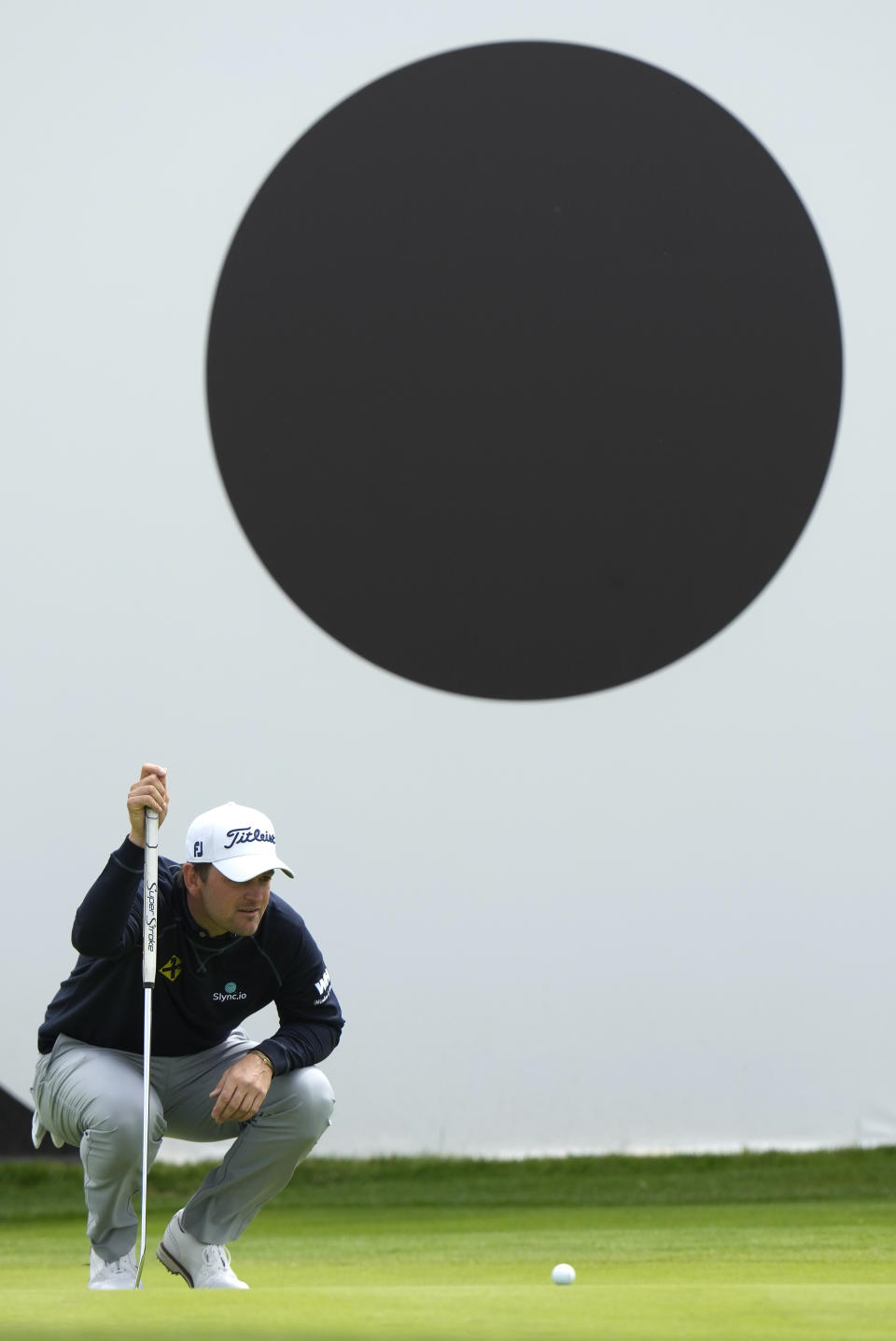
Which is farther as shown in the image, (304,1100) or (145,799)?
(304,1100)

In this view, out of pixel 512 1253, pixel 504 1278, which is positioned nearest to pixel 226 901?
pixel 504 1278

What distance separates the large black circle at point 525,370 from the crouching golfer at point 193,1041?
138 centimetres

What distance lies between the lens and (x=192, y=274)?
3.33 metres

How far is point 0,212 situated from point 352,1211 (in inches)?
93.6

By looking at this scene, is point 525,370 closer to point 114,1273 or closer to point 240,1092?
point 240,1092

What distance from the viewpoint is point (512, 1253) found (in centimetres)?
245

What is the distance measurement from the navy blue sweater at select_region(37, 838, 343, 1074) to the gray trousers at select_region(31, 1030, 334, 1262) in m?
0.03

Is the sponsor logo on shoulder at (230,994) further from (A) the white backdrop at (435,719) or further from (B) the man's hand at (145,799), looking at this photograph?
(A) the white backdrop at (435,719)

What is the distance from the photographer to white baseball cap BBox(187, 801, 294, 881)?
1.81 meters

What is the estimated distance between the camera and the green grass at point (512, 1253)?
3.34 feet

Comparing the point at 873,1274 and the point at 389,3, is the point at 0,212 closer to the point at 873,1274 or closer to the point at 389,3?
the point at 389,3

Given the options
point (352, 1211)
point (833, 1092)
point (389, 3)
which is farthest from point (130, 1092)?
point (389, 3)

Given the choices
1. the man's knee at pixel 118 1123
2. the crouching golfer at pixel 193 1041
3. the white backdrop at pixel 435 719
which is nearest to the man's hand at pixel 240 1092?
the crouching golfer at pixel 193 1041

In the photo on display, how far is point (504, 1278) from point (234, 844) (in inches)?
31.5
